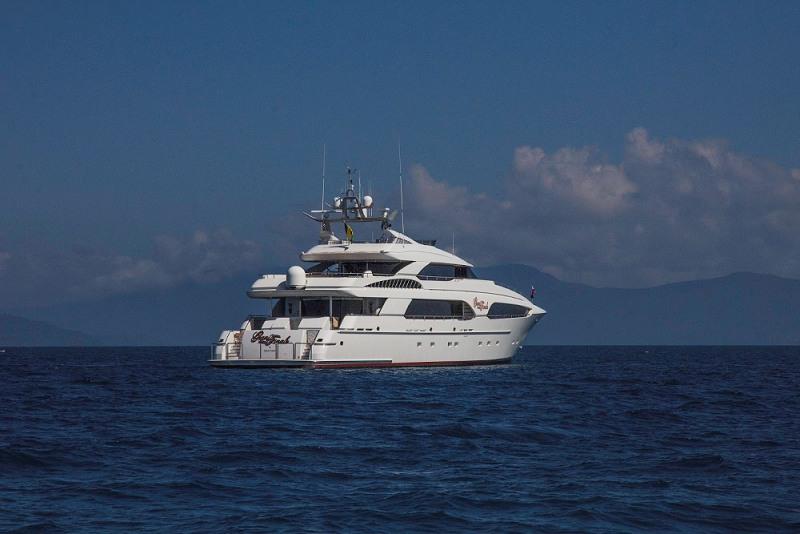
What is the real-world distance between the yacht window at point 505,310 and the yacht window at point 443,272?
210 cm

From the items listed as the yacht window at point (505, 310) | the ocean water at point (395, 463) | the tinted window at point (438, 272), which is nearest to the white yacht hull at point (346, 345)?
the tinted window at point (438, 272)

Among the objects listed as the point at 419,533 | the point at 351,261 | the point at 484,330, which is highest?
the point at 351,261

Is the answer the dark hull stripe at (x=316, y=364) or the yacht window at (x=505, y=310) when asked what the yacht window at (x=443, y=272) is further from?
the dark hull stripe at (x=316, y=364)

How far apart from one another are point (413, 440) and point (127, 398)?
1412 centimetres

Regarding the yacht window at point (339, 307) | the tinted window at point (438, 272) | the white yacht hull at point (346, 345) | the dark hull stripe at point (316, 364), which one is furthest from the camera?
the tinted window at point (438, 272)

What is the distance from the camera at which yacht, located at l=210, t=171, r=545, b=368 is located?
43062mm

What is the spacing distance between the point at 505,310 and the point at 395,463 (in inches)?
1388

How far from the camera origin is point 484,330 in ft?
165

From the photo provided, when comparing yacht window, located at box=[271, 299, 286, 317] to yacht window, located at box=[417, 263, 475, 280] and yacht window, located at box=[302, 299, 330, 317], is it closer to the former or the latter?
yacht window, located at box=[302, 299, 330, 317]

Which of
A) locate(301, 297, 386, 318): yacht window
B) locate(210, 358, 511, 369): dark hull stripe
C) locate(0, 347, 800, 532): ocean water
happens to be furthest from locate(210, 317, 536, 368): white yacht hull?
locate(0, 347, 800, 532): ocean water

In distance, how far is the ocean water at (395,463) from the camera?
42.7 ft

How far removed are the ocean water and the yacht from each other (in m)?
11.5

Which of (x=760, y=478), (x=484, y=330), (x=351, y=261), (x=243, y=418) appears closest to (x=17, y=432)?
(x=243, y=418)

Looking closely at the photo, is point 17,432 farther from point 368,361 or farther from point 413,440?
point 368,361
